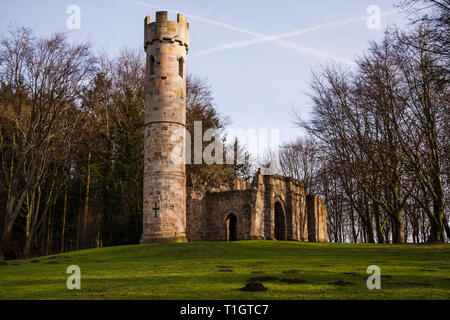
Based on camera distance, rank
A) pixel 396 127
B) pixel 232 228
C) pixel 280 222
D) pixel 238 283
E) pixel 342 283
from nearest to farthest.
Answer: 1. pixel 342 283
2. pixel 238 283
3. pixel 396 127
4. pixel 280 222
5. pixel 232 228

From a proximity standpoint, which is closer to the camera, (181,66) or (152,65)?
(152,65)

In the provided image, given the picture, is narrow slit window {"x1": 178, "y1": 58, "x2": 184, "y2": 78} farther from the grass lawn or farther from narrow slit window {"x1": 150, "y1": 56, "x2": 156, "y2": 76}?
the grass lawn

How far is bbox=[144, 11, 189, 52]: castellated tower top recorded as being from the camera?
25.3 m

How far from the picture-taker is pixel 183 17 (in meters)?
26.4

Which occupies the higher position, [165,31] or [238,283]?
[165,31]

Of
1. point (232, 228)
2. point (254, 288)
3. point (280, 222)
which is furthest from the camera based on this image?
point (232, 228)

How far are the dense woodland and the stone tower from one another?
4167 millimetres

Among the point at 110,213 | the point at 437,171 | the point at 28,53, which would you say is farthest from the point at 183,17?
the point at 437,171

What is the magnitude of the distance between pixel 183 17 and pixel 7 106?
1142 centimetres

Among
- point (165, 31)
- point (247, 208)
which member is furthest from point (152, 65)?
point (247, 208)

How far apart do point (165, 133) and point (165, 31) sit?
5.96 m

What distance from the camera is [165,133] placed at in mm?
24375

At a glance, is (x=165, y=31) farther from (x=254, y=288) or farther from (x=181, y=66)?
(x=254, y=288)

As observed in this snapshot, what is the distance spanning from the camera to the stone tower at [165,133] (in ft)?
78.0
